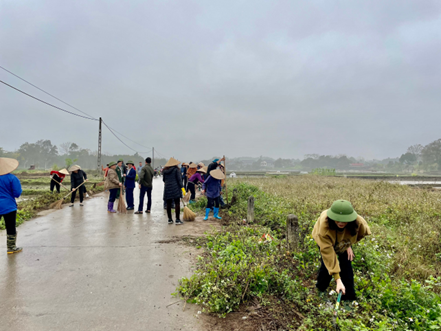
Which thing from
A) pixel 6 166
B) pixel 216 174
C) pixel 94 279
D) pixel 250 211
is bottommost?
pixel 94 279

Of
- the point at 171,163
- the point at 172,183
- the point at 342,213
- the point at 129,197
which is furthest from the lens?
the point at 129,197

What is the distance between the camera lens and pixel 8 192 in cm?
451

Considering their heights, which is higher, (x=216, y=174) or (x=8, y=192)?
(x=216, y=174)

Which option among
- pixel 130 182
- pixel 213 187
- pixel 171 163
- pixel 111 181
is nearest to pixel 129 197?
pixel 130 182

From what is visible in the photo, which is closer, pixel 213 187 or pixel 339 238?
pixel 339 238

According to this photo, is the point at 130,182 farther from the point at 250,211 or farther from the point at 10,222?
the point at 250,211

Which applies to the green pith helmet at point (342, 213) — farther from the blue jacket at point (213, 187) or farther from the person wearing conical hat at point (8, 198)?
the person wearing conical hat at point (8, 198)

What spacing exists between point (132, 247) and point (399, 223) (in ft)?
20.6

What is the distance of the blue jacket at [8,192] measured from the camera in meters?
4.39

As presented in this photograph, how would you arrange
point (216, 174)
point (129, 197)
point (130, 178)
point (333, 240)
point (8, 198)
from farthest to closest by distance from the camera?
point (129, 197)
point (130, 178)
point (216, 174)
point (8, 198)
point (333, 240)

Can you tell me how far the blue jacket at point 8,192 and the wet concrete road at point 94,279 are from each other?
87 centimetres

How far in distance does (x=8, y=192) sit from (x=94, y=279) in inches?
101

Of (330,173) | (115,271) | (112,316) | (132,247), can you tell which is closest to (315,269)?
(112,316)

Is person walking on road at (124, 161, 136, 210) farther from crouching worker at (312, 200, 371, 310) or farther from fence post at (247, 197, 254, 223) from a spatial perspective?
crouching worker at (312, 200, 371, 310)
